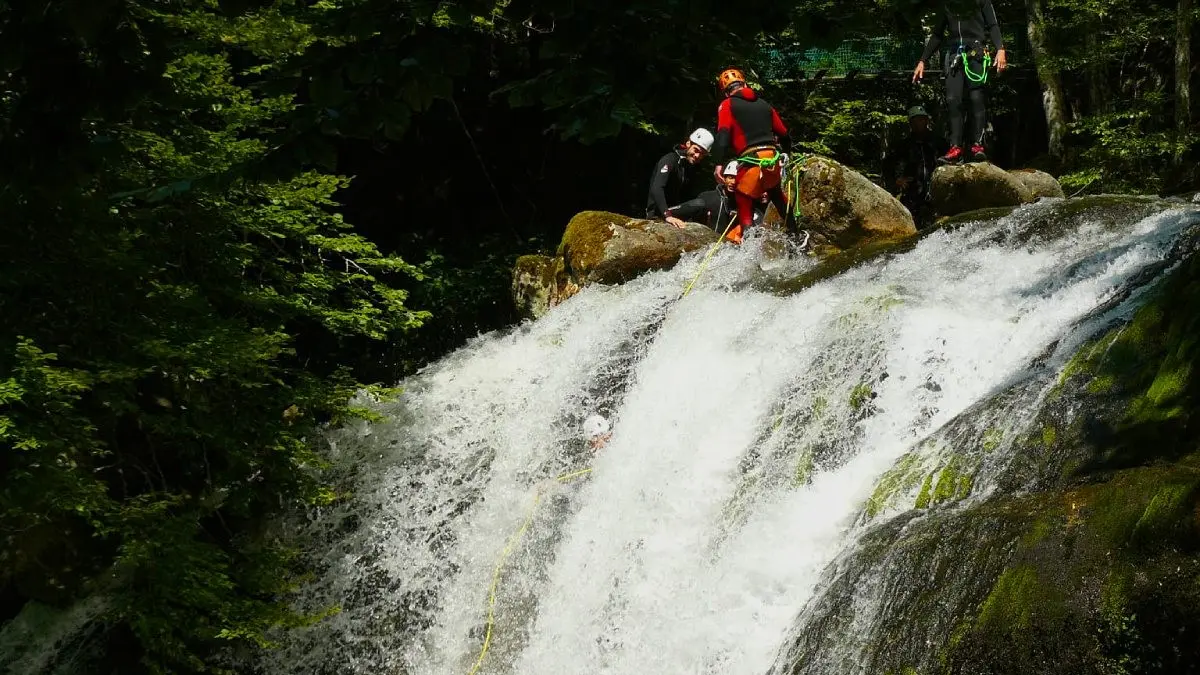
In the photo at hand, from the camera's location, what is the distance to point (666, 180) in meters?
11.4

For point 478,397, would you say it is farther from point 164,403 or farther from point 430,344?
point 430,344

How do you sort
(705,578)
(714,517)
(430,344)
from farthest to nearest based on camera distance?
(430,344), (714,517), (705,578)

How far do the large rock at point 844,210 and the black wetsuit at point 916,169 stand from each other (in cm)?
179

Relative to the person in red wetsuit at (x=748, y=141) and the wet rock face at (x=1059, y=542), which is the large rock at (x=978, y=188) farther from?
the wet rock face at (x=1059, y=542)

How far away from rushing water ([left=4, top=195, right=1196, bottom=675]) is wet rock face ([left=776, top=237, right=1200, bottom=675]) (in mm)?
125

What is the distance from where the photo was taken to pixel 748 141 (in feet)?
30.3

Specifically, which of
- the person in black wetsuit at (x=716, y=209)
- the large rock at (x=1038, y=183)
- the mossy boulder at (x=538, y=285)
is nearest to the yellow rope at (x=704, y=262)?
the person in black wetsuit at (x=716, y=209)

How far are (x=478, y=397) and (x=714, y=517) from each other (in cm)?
343

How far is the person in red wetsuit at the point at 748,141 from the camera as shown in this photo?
357 inches

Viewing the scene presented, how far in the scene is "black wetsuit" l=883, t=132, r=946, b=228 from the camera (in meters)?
13.3

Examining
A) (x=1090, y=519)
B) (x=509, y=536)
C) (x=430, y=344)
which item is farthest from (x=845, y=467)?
(x=430, y=344)

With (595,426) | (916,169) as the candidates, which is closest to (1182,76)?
(916,169)

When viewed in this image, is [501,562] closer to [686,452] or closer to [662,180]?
[686,452]

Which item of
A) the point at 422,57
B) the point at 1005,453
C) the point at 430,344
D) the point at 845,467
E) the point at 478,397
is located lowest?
the point at 430,344
